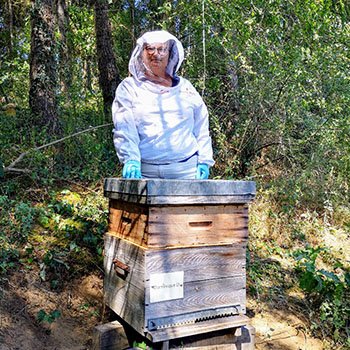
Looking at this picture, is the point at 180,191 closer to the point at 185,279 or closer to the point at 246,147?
the point at 185,279

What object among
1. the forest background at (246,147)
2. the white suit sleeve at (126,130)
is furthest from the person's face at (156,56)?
the forest background at (246,147)

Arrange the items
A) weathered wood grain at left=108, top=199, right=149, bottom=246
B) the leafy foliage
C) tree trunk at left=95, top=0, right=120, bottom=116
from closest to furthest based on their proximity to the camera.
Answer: weathered wood grain at left=108, top=199, right=149, bottom=246 → the leafy foliage → tree trunk at left=95, top=0, right=120, bottom=116

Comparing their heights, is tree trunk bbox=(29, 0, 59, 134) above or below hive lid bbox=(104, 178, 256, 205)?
above

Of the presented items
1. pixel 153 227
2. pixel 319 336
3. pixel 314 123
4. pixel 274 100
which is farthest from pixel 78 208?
pixel 314 123

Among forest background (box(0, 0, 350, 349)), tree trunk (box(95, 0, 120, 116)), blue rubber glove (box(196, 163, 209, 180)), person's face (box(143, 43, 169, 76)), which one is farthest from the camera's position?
tree trunk (box(95, 0, 120, 116))

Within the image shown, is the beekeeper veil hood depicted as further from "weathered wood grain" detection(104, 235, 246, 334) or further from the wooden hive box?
"weathered wood grain" detection(104, 235, 246, 334)

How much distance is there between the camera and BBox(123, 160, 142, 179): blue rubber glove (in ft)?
7.85

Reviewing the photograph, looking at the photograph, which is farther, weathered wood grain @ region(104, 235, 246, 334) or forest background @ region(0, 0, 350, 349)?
forest background @ region(0, 0, 350, 349)

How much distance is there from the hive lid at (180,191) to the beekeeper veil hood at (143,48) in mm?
879

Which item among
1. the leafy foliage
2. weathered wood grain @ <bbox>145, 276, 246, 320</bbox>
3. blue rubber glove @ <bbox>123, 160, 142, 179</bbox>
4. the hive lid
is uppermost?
blue rubber glove @ <bbox>123, 160, 142, 179</bbox>

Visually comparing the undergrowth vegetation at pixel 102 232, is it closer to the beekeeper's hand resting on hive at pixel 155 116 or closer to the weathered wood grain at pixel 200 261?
the weathered wood grain at pixel 200 261

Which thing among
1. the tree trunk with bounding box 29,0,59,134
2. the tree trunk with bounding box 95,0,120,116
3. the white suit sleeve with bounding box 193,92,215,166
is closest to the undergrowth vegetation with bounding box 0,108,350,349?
the tree trunk with bounding box 29,0,59,134

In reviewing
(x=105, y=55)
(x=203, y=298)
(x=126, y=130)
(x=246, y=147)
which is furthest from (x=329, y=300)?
(x=105, y=55)

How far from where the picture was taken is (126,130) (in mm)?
2502
